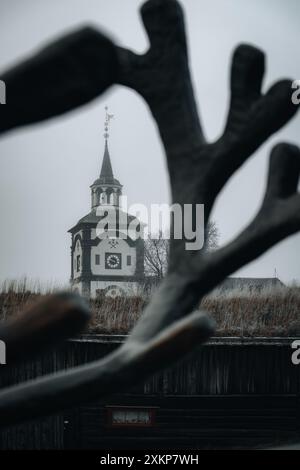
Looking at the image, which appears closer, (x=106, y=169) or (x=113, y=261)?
(x=113, y=261)

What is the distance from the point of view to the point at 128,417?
1023 centimetres

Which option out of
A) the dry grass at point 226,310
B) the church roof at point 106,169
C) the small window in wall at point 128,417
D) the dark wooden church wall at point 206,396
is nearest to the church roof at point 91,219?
the church roof at point 106,169

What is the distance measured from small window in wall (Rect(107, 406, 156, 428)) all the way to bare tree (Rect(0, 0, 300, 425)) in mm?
7718

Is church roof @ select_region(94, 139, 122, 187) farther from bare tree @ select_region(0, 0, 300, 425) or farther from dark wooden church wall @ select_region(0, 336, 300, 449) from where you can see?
bare tree @ select_region(0, 0, 300, 425)

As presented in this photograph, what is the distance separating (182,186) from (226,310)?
8.75m

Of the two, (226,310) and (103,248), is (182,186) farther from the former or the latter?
(103,248)

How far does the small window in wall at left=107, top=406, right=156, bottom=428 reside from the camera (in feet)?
33.4

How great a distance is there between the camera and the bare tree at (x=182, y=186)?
239 centimetres

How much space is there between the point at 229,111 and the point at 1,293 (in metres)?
8.78

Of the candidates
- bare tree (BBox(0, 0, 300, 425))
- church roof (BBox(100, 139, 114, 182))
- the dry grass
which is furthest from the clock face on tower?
bare tree (BBox(0, 0, 300, 425))

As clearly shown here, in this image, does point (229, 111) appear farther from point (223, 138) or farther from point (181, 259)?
point (181, 259)

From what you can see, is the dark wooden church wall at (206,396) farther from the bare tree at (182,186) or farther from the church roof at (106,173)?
the church roof at (106,173)

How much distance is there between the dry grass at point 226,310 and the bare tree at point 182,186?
7.82m

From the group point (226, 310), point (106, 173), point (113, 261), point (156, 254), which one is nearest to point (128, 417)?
point (226, 310)
